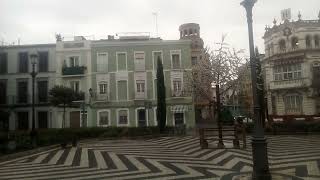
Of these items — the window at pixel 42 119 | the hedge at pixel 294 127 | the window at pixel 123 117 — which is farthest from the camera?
the window at pixel 42 119

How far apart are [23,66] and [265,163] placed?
3381 centimetres

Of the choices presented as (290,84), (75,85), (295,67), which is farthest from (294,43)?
(75,85)

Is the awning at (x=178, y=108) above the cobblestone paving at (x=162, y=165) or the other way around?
above

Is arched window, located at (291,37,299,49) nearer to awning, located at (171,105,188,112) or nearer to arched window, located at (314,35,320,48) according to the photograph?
arched window, located at (314,35,320,48)

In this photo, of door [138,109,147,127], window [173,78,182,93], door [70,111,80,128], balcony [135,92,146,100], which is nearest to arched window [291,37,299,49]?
window [173,78,182,93]

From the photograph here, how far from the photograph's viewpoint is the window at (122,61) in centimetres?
3794

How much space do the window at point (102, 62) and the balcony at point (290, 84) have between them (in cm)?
1895

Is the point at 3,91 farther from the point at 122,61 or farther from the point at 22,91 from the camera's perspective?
the point at 122,61

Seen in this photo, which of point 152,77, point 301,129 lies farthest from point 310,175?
point 152,77

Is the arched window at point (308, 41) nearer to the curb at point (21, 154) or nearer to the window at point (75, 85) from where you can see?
the window at point (75, 85)

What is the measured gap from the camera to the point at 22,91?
125 feet

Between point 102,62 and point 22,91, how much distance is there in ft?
28.2

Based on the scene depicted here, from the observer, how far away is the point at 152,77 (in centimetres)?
3778

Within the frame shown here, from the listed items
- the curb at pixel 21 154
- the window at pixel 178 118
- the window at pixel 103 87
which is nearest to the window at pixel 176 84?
the window at pixel 178 118
